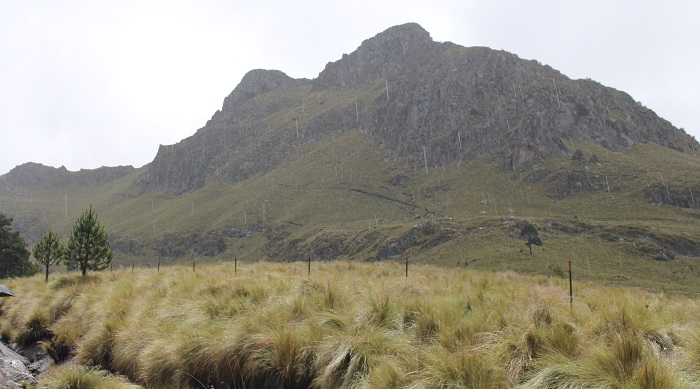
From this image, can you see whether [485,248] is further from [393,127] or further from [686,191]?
[393,127]

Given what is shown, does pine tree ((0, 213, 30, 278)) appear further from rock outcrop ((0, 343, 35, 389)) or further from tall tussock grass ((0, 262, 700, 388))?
tall tussock grass ((0, 262, 700, 388))

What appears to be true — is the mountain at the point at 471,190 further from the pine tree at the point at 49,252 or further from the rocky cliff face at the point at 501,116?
the pine tree at the point at 49,252

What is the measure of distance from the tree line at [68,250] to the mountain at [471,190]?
184 ft

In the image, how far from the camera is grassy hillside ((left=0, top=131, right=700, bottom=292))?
7238 cm

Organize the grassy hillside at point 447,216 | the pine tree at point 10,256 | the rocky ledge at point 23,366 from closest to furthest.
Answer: the rocky ledge at point 23,366 < the pine tree at point 10,256 < the grassy hillside at point 447,216

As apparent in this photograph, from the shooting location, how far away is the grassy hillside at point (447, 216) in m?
72.4

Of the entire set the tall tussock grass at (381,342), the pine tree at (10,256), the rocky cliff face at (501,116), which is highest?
the rocky cliff face at (501,116)

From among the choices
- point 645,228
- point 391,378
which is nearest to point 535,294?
point 391,378

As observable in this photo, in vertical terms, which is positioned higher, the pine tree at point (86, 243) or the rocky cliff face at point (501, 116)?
the rocky cliff face at point (501, 116)

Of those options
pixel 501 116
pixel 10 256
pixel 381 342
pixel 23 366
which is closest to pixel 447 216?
pixel 501 116

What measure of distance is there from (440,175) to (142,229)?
376 feet

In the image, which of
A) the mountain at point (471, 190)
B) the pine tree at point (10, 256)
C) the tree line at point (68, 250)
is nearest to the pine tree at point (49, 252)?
the tree line at point (68, 250)

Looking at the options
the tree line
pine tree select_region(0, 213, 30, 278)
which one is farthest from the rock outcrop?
pine tree select_region(0, 213, 30, 278)

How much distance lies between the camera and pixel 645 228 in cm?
8050
